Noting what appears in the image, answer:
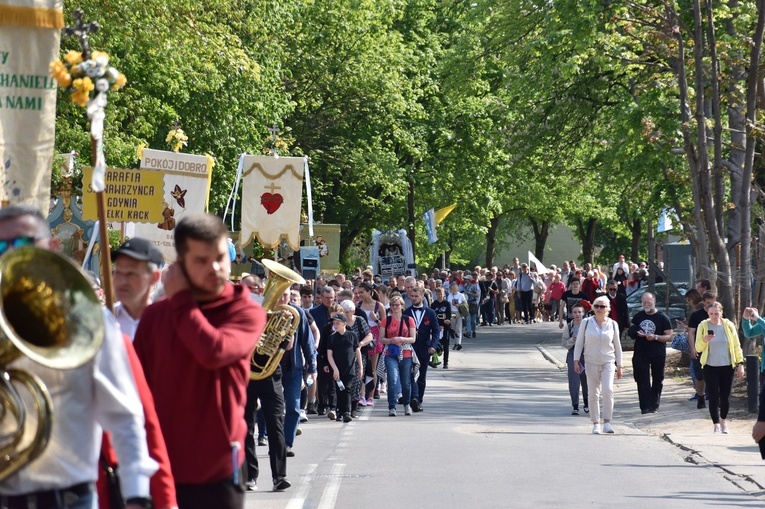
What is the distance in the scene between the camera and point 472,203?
165 ft

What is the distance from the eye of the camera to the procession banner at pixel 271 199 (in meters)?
21.4

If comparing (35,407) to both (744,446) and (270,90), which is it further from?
(270,90)

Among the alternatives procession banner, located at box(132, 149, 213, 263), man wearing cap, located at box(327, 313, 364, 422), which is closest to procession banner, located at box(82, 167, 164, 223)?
procession banner, located at box(132, 149, 213, 263)

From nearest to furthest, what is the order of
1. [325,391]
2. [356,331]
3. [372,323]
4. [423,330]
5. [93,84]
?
[93,84] < [356,331] < [325,391] < [423,330] < [372,323]

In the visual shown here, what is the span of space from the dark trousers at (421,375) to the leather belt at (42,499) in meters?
15.2

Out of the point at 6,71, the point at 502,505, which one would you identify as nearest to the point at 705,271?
the point at 502,505

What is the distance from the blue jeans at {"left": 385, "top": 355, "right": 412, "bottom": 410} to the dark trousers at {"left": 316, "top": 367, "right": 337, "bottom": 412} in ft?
2.50

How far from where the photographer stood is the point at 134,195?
17531 millimetres

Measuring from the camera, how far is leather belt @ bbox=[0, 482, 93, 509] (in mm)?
4254

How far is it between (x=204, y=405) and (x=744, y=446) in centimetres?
1148

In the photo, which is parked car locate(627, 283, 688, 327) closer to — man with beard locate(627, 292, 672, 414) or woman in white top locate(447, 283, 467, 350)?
woman in white top locate(447, 283, 467, 350)

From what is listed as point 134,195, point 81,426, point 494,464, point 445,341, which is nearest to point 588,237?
point 445,341

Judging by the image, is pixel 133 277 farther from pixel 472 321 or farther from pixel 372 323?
pixel 472 321

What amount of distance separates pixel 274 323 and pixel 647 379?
8.85 meters
